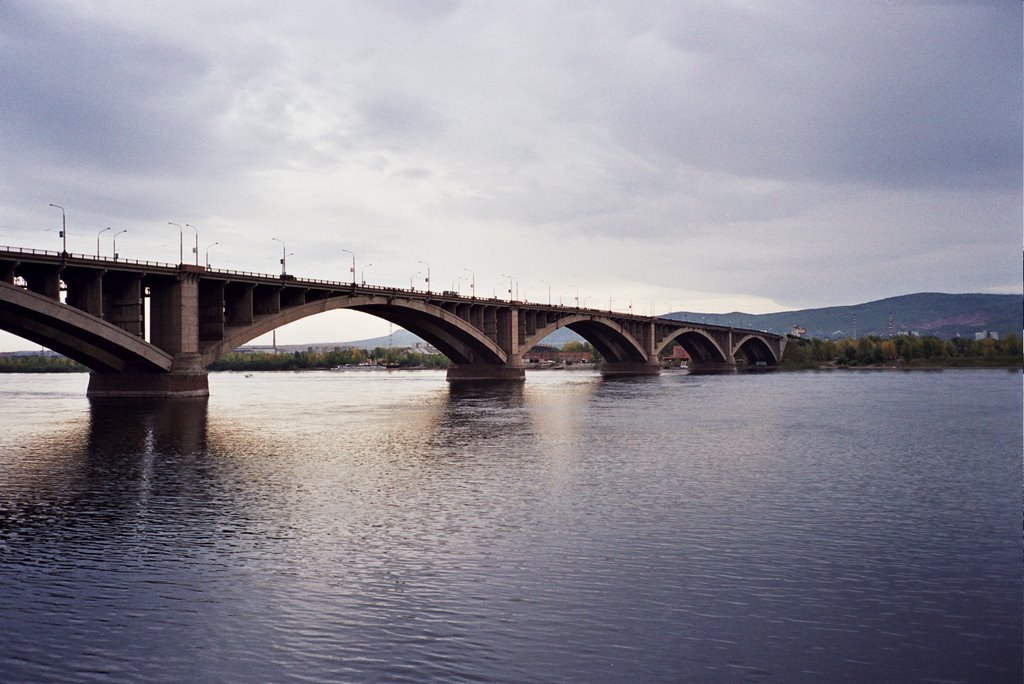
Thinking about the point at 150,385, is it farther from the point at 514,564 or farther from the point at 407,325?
the point at 514,564

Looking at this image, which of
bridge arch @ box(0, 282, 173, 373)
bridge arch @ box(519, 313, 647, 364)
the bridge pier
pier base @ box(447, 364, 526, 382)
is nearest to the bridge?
bridge arch @ box(0, 282, 173, 373)

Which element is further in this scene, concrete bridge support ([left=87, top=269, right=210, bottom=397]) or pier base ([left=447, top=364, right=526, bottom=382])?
pier base ([left=447, top=364, right=526, bottom=382])

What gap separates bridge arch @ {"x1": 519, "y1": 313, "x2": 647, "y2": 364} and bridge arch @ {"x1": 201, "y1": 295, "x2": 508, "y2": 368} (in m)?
8.78

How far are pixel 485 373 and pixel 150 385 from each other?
196ft

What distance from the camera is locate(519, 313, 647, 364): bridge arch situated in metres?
137

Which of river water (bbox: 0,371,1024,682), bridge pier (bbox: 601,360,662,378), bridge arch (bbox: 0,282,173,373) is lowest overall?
river water (bbox: 0,371,1024,682)

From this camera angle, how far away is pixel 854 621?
537 inches

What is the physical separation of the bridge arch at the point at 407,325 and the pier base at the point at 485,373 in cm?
98

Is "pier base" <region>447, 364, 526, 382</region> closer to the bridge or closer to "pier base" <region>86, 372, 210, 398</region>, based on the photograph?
the bridge

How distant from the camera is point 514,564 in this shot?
17.1m

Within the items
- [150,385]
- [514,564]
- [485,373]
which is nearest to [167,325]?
[150,385]

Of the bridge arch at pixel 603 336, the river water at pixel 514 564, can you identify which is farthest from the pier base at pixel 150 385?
the bridge arch at pixel 603 336

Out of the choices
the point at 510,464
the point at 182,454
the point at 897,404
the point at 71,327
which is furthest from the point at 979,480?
the point at 71,327

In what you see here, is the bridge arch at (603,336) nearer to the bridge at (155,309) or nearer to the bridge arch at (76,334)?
the bridge at (155,309)
